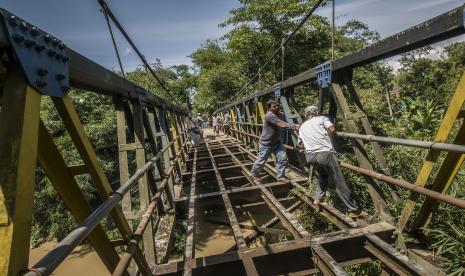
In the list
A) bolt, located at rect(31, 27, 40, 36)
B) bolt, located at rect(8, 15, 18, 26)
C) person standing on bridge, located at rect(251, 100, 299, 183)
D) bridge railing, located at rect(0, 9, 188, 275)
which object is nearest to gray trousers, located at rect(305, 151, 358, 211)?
person standing on bridge, located at rect(251, 100, 299, 183)

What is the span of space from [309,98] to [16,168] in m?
14.9

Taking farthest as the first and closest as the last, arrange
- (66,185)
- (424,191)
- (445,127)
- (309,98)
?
1. (309,98)
2. (424,191)
3. (445,127)
4. (66,185)

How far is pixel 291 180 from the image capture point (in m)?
5.84

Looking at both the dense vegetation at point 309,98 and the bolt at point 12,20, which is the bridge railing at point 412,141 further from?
the bolt at point 12,20

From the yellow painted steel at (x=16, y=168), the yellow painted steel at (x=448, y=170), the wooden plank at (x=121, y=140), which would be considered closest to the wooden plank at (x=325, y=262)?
the yellow painted steel at (x=448, y=170)

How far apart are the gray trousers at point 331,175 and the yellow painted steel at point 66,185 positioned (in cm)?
291

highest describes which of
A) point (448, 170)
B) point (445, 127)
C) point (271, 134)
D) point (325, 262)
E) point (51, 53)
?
point (51, 53)

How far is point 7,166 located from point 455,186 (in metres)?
4.78

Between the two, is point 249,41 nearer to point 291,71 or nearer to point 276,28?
point 276,28

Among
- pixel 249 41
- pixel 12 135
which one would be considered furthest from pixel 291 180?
pixel 249 41

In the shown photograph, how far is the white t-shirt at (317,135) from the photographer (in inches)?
171

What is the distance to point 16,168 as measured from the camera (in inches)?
49.4

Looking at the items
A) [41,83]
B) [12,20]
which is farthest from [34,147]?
[12,20]

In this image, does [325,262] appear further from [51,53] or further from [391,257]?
[51,53]
